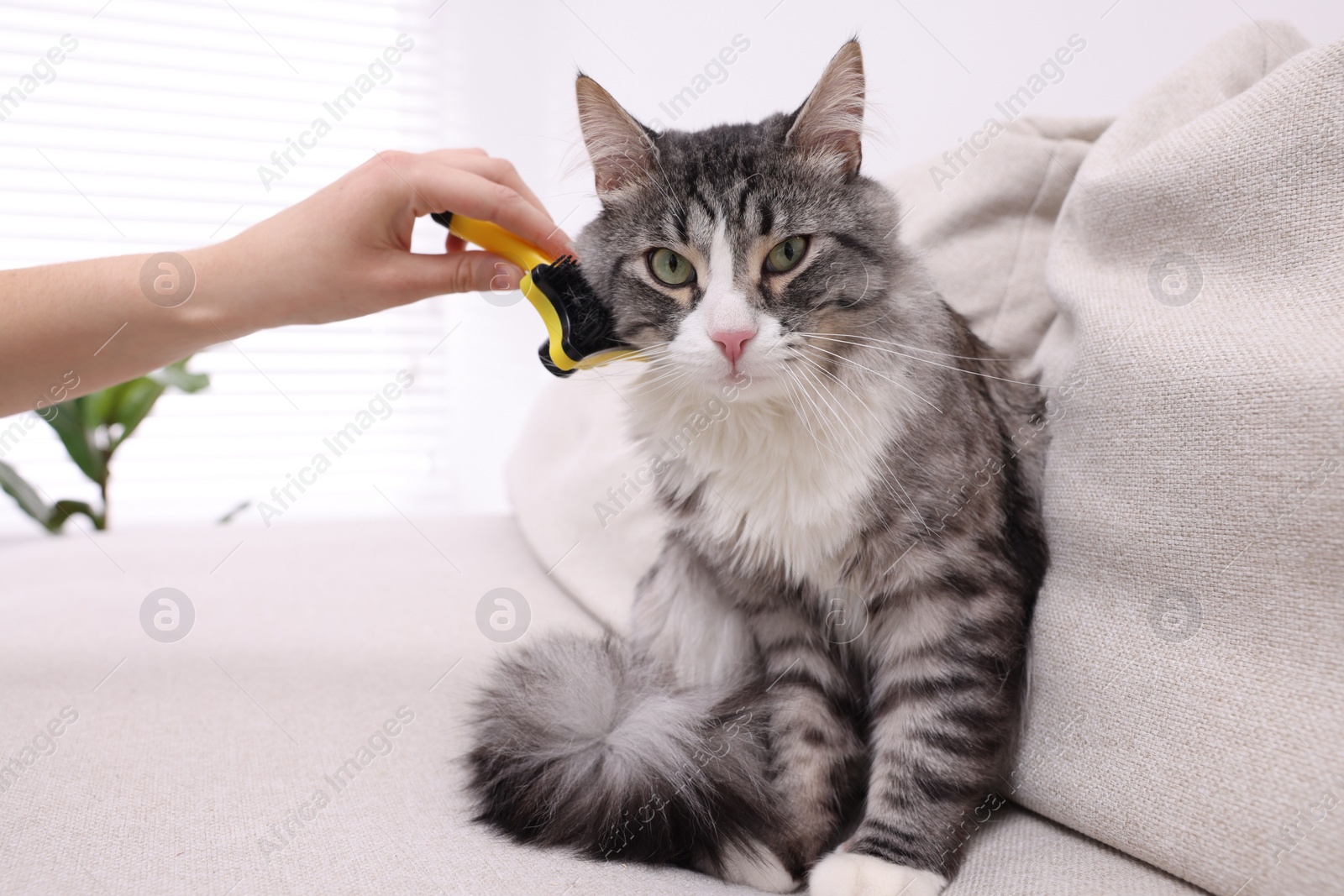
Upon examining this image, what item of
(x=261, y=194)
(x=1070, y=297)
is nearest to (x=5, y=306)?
(x=1070, y=297)

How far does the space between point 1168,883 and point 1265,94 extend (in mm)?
883

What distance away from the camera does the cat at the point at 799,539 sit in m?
1.08

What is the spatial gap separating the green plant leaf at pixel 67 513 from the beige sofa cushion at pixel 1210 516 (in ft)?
11.8

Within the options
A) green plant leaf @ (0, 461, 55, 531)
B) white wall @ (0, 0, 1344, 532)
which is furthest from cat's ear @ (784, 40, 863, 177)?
green plant leaf @ (0, 461, 55, 531)

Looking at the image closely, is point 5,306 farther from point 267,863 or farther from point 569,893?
point 569,893

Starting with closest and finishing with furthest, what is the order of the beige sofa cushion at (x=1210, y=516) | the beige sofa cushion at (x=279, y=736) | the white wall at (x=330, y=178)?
the beige sofa cushion at (x=1210, y=516)
the beige sofa cushion at (x=279, y=736)
the white wall at (x=330, y=178)

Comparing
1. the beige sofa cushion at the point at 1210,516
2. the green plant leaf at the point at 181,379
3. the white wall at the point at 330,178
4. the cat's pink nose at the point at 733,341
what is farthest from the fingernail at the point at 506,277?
the green plant leaf at the point at 181,379

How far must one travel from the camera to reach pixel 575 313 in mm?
1280

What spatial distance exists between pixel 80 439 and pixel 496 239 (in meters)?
2.77

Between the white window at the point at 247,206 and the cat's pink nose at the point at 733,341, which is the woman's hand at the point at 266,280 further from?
the white window at the point at 247,206

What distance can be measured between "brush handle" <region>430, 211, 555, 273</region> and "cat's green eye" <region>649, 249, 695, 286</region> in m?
0.27

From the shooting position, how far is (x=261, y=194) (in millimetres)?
3805

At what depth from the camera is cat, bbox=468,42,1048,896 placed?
3.53ft

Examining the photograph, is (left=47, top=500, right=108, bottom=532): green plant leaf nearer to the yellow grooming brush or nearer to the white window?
the white window
